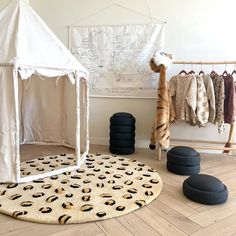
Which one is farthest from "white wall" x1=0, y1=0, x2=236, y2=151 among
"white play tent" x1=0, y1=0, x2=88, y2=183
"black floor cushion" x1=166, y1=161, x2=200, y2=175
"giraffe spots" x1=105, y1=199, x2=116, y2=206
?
"giraffe spots" x1=105, y1=199, x2=116, y2=206

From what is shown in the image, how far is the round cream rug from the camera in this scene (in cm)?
190

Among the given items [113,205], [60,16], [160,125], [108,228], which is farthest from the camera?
[60,16]

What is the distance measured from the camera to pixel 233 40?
140 inches

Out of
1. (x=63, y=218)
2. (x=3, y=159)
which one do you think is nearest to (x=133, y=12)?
(x=3, y=159)

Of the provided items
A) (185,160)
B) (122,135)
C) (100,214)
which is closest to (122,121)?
(122,135)

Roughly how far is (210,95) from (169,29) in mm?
1320

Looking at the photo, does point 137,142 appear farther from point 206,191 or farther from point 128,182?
point 206,191

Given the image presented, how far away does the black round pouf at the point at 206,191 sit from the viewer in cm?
212

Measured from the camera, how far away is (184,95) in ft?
10.7

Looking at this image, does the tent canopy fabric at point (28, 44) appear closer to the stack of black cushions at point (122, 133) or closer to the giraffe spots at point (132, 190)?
the stack of black cushions at point (122, 133)

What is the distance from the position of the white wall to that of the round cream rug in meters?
1.23

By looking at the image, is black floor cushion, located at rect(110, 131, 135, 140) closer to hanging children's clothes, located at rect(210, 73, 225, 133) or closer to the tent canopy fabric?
the tent canopy fabric

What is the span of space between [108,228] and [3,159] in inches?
50.7

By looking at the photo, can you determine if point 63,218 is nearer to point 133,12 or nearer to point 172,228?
point 172,228
